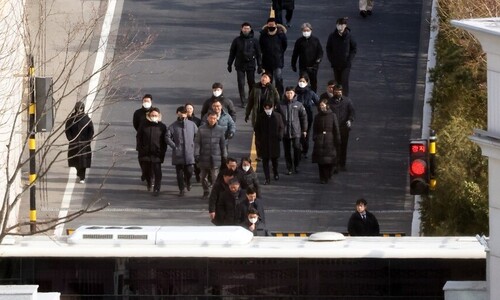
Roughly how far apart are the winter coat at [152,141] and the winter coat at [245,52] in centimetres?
388

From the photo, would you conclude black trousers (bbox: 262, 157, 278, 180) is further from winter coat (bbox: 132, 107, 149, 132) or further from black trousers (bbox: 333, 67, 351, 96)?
black trousers (bbox: 333, 67, 351, 96)

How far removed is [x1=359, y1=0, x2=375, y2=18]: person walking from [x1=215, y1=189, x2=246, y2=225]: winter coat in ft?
42.6

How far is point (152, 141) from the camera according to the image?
2942 cm

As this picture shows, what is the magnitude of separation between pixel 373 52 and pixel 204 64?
3439 mm

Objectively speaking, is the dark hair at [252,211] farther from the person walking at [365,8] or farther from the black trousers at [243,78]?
the person walking at [365,8]

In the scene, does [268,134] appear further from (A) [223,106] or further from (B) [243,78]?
(B) [243,78]

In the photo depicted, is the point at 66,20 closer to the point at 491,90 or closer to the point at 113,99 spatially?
the point at 113,99

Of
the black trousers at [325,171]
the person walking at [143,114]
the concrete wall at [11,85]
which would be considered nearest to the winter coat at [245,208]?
the concrete wall at [11,85]

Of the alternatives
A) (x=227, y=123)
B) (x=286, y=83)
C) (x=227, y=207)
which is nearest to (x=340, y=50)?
(x=286, y=83)

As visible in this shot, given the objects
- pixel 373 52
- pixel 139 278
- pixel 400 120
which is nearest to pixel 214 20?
pixel 373 52

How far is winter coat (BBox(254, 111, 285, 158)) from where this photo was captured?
29953 millimetres

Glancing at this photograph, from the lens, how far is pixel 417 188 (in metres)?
22.9

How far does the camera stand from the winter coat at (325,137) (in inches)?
1172

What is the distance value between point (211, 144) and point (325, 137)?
201 cm
